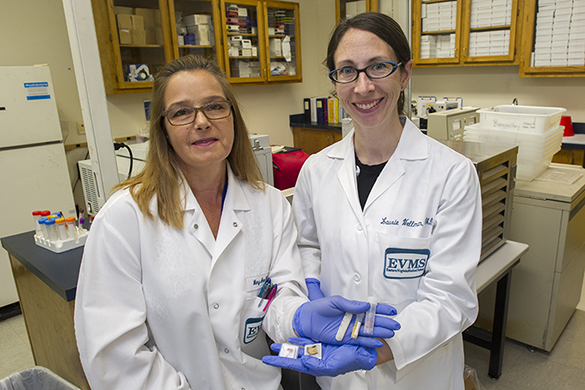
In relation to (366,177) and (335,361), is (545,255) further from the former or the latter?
(335,361)

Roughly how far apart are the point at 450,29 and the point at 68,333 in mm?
4081

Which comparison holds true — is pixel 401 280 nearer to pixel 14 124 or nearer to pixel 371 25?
pixel 371 25

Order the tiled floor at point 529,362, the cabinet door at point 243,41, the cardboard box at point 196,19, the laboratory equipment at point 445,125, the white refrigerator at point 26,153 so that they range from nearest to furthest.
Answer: the tiled floor at point 529,362 → the laboratory equipment at point 445,125 → the white refrigerator at point 26,153 → the cardboard box at point 196,19 → the cabinet door at point 243,41

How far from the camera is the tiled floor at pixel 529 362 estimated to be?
2.06 meters

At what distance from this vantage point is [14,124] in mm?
2744

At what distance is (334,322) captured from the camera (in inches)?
39.9

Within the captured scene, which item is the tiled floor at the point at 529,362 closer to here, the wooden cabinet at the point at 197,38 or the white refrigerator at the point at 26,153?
the white refrigerator at the point at 26,153

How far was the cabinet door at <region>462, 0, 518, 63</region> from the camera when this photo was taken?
3.75 meters

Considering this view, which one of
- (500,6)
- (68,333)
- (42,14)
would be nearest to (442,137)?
(68,333)

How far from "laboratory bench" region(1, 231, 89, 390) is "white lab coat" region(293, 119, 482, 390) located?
34.1 inches

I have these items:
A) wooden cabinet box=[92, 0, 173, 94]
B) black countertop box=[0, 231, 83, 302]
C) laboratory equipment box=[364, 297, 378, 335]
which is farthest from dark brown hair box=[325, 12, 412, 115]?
wooden cabinet box=[92, 0, 173, 94]

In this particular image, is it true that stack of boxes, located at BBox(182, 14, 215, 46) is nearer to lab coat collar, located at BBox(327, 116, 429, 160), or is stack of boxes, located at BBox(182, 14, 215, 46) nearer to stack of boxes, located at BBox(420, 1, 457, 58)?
stack of boxes, located at BBox(420, 1, 457, 58)

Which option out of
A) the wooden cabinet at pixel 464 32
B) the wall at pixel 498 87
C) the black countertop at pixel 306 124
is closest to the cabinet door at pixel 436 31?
the wooden cabinet at pixel 464 32

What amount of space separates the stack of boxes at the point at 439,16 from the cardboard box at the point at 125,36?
2.81 m
